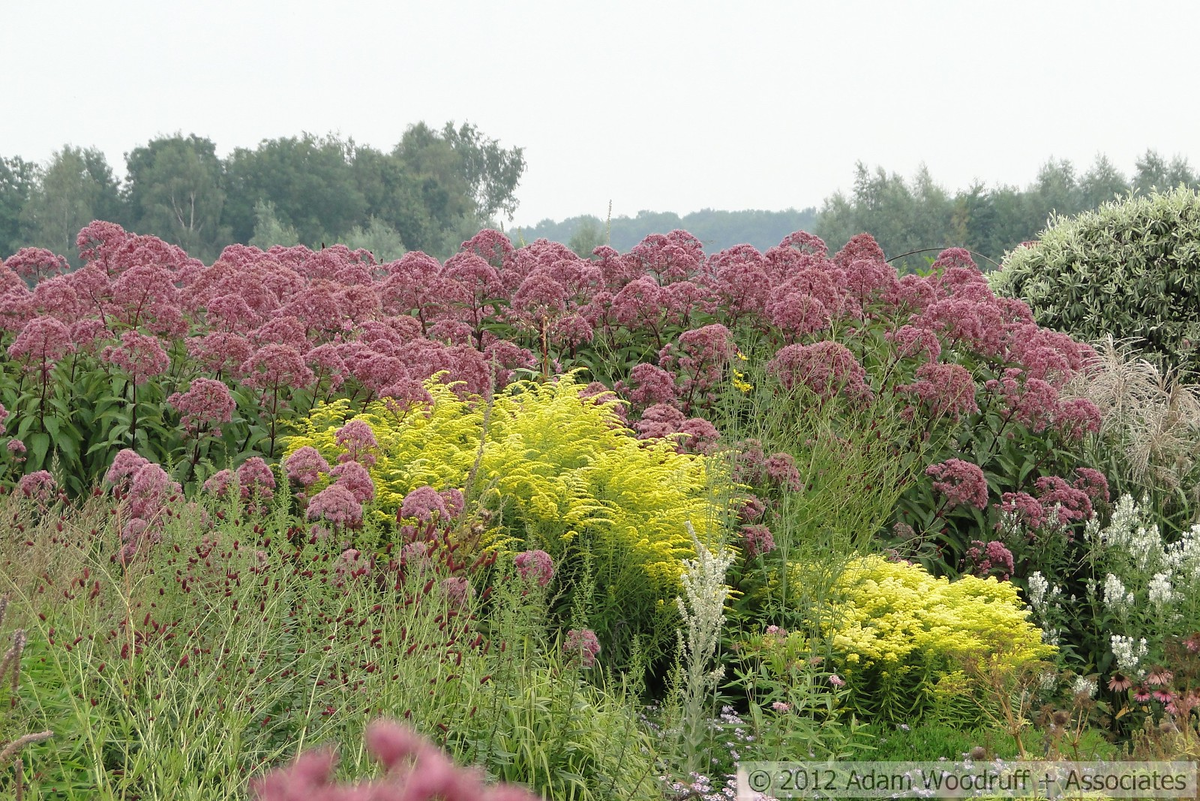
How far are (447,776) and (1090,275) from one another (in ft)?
39.5

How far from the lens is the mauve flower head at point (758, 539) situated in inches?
208

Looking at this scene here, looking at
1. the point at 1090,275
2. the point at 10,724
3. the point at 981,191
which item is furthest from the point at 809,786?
the point at 981,191

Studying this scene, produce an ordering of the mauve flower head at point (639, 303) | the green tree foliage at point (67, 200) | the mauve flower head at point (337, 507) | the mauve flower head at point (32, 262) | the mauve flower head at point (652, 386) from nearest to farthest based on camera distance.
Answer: the mauve flower head at point (337, 507), the mauve flower head at point (652, 386), the mauve flower head at point (639, 303), the mauve flower head at point (32, 262), the green tree foliage at point (67, 200)

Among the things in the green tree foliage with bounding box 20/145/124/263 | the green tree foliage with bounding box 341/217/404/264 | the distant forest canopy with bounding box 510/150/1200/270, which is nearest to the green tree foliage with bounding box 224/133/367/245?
the green tree foliage with bounding box 341/217/404/264

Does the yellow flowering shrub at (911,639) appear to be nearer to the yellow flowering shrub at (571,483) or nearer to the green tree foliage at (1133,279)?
the yellow flowering shrub at (571,483)

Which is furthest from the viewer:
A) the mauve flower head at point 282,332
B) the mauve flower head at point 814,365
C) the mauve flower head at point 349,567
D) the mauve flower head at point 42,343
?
the mauve flower head at point 814,365

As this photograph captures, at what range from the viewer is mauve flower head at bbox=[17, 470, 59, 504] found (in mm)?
5168

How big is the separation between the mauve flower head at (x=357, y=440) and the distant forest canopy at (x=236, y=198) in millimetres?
43149

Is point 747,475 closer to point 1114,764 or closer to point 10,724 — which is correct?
point 1114,764

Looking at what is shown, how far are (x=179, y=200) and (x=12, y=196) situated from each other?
27.3 ft

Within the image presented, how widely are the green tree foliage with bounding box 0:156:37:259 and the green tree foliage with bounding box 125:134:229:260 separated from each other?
5046mm

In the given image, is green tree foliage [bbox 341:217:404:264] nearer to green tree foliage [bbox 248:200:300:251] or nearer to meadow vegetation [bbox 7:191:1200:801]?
green tree foliage [bbox 248:200:300:251]

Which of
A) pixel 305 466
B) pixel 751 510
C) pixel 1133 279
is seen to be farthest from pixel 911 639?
pixel 1133 279

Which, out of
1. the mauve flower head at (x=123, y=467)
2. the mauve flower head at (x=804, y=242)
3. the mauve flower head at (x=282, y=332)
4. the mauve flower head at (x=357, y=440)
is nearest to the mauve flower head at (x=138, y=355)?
the mauve flower head at (x=282, y=332)
